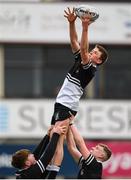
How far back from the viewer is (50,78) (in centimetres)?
3378

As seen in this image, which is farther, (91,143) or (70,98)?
(91,143)

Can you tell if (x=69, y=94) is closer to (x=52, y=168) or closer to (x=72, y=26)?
(x=72, y=26)

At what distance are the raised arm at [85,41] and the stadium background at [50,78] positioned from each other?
16.9 meters

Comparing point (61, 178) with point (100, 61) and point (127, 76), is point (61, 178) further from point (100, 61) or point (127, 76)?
point (100, 61)

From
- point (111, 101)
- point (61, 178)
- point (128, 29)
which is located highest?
point (128, 29)

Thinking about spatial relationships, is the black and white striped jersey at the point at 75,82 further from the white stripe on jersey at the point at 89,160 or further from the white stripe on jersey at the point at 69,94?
the white stripe on jersey at the point at 89,160

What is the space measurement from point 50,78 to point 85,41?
60.5 feet

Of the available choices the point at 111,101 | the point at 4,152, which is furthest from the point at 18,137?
the point at 111,101

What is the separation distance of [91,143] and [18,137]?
2.31 m

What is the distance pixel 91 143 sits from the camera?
32812mm

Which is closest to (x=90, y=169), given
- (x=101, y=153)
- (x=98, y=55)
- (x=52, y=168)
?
(x=101, y=153)

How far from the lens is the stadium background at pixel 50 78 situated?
32.8 metres

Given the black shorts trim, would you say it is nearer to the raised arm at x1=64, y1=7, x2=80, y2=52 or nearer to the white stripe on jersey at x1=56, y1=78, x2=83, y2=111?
the white stripe on jersey at x1=56, y1=78, x2=83, y2=111

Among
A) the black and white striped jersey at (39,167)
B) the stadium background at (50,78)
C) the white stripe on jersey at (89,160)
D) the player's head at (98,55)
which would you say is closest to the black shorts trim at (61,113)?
the black and white striped jersey at (39,167)
